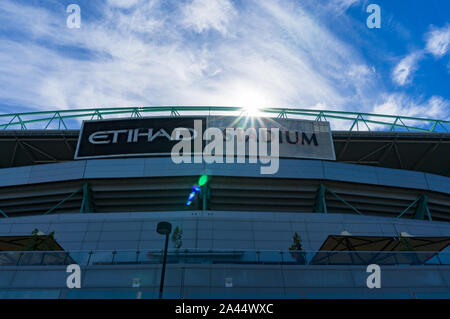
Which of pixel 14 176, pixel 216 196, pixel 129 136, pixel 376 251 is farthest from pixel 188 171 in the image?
pixel 376 251

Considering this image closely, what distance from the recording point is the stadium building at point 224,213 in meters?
16.2

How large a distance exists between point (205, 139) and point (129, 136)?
7.55 metres

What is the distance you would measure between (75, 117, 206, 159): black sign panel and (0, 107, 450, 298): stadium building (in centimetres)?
12

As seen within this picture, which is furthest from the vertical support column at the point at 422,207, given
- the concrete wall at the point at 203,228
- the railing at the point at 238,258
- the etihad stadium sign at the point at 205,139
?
the railing at the point at 238,258

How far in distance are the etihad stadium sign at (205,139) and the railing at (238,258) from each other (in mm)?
14746

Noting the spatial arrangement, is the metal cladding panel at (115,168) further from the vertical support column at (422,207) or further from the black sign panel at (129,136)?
the vertical support column at (422,207)

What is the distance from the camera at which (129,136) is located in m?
34.0

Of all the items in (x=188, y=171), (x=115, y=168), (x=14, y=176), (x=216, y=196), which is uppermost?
(x=115, y=168)

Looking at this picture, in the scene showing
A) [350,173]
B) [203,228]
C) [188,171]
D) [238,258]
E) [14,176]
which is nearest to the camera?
[238,258]

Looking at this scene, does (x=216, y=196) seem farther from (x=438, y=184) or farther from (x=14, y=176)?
(x=438, y=184)

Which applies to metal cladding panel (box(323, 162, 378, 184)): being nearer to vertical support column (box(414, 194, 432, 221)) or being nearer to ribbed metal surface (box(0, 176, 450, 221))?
ribbed metal surface (box(0, 176, 450, 221))
